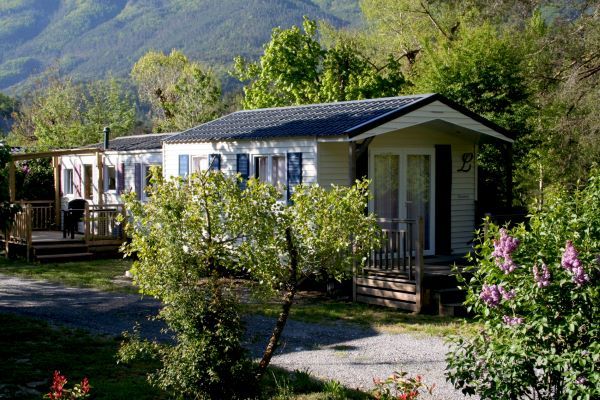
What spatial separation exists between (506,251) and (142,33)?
180 m

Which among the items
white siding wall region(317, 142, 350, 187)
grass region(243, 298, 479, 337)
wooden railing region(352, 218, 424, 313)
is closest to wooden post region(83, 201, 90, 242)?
white siding wall region(317, 142, 350, 187)

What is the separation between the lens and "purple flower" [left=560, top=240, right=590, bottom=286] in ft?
16.7

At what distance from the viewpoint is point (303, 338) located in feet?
34.8

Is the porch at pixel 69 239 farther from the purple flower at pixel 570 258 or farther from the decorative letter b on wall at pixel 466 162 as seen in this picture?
the purple flower at pixel 570 258

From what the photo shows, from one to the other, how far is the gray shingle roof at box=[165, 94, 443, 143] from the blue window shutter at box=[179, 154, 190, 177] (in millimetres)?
399

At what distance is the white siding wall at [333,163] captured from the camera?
14.5 meters

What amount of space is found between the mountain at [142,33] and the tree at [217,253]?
121222mm

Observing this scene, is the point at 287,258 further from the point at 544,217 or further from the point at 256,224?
the point at 544,217

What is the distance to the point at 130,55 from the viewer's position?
545 ft

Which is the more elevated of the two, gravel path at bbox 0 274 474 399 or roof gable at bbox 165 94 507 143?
roof gable at bbox 165 94 507 143

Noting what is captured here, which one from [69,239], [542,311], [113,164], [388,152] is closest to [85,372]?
[542,311]

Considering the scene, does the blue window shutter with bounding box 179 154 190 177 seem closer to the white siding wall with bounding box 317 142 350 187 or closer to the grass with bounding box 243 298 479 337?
the white siding wall with bounding box 317 142 350 187

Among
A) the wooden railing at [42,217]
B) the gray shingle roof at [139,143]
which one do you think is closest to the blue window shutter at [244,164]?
the gray shingle roof at [139,143]

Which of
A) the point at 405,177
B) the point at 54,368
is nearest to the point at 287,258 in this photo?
the point at 54,368
